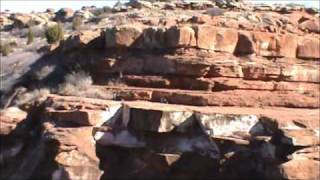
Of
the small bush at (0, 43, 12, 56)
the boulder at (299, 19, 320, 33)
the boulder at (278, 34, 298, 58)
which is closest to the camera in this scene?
the boulder at (278, 34, 298, 58)

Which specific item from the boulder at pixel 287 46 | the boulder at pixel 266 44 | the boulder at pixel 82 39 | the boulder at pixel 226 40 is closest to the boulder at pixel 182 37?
the boulder at pixel 226 40

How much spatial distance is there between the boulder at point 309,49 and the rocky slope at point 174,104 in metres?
0.04

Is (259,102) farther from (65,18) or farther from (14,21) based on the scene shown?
(14,21)

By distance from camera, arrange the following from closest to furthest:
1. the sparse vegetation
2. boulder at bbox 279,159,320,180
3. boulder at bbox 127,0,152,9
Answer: boulder at bbox 279,159,320,180, the sparse vegetation, boulder at bbox 127,0,152,9

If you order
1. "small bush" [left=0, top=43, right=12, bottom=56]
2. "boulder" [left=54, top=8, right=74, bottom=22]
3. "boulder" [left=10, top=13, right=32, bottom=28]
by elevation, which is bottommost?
"boulder" [left=10, top=13, right=32, bottom=28]

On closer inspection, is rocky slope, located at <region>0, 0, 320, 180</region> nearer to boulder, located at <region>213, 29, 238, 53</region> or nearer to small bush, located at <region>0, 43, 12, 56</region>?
boulder, located at <region>213, 29, 238, 53</region>

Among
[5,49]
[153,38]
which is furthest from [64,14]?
[153,38]

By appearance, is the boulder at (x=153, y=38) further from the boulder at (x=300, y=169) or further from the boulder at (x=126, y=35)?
the boulder at (x=300, y=169)

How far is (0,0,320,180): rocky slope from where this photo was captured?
54.1 ft

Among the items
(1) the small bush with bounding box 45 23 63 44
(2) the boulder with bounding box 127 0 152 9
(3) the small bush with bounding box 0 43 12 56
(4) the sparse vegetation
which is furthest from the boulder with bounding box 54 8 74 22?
(4) the sparse vegetation

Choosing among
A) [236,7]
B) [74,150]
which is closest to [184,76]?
[74,150]

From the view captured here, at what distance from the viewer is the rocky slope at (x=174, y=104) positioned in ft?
54.1

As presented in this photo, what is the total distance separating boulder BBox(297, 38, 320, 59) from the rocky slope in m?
0.04

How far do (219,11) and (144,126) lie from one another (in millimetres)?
9447
